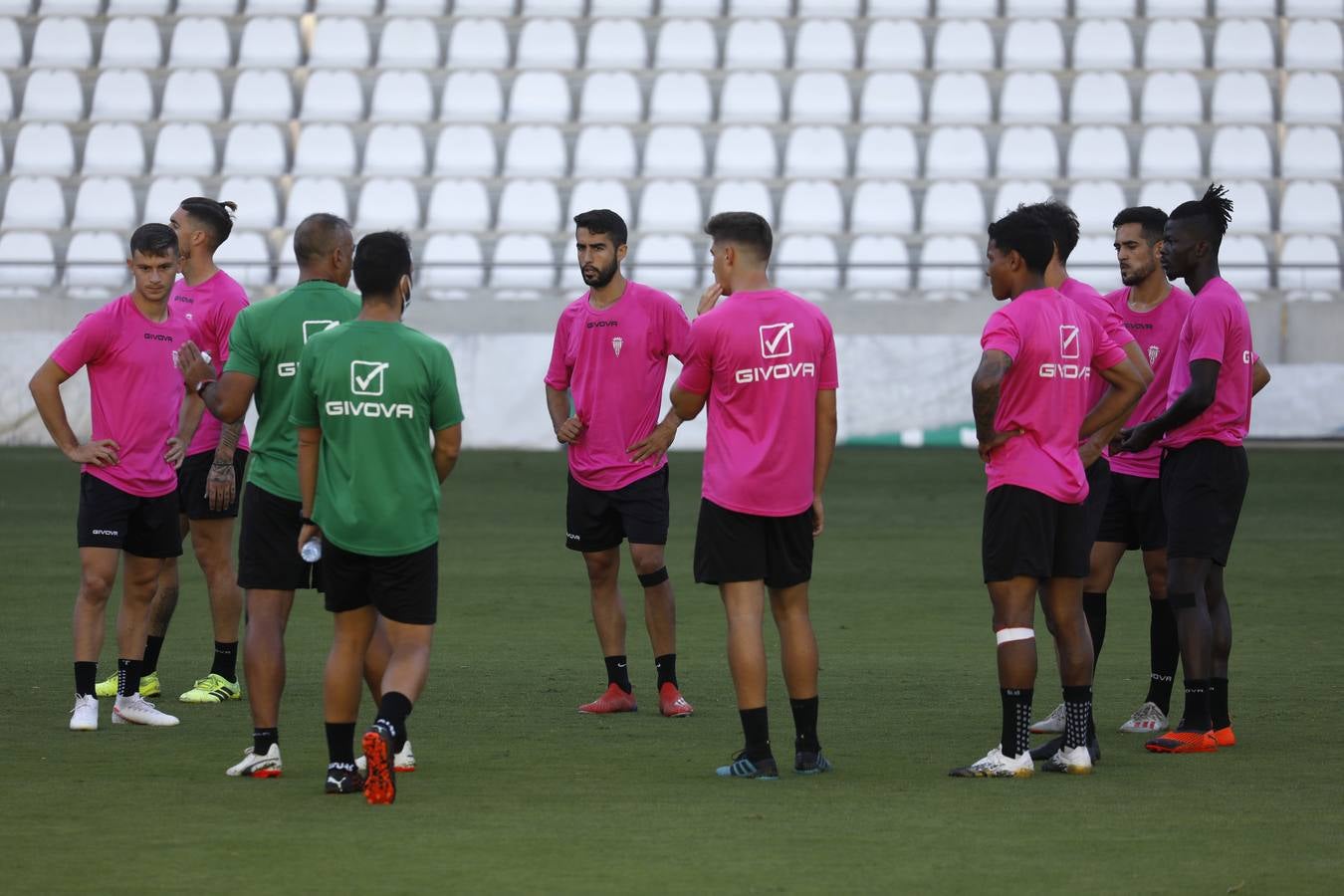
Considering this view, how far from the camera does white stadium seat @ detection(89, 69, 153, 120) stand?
27.7m

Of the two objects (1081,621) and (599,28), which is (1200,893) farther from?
(599,28)

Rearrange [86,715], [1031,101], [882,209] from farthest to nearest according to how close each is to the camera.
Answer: [1031,101] → [882,209] → [86,715]

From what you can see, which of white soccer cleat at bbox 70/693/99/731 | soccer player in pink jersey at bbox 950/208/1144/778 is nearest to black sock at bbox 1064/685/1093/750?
soccer player in pink jersey at bbox 950/208/1144/778

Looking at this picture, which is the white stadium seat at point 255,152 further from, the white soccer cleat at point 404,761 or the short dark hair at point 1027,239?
the short dark hair at point 1027,239

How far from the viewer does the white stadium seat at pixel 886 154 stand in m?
26.0

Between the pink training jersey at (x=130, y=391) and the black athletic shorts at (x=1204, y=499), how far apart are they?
411 cm

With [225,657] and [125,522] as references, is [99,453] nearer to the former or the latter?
[125,522]

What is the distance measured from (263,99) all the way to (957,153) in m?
10.6

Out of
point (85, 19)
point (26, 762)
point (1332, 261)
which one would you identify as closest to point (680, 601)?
point (26, 762)

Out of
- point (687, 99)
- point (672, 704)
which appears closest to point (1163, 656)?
point (672, 704)

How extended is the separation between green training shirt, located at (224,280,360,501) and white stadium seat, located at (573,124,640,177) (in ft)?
65.3

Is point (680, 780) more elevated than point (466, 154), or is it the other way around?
point (466, 154)

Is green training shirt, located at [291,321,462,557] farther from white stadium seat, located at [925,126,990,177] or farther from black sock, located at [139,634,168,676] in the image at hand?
white stadium seat, located at [925,126,990,177]

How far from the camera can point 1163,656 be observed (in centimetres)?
758
